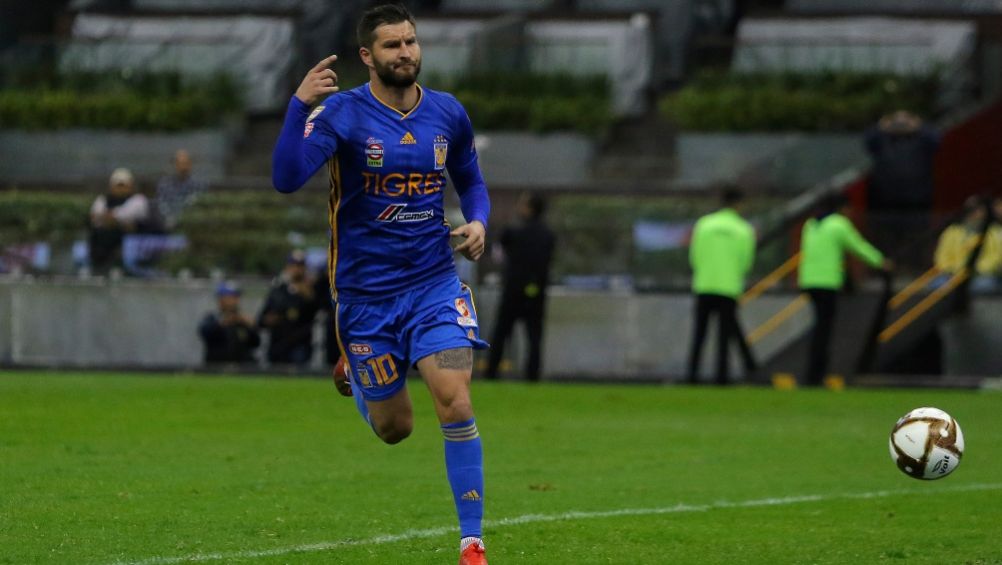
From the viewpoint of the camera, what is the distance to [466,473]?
27.9ft

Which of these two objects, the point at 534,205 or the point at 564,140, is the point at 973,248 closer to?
the point at 534,205

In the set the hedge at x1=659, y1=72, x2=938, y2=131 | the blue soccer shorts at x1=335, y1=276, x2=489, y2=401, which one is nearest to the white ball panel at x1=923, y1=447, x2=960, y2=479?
the blue soccer shorts at x1=335, y1=276, x2=489, y2=401

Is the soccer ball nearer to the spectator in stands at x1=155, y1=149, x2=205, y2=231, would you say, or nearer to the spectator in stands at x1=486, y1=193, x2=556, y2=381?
the spectator in stands at x1=486, y1=193, x2=556, y2=381

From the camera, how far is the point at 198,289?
26.2m

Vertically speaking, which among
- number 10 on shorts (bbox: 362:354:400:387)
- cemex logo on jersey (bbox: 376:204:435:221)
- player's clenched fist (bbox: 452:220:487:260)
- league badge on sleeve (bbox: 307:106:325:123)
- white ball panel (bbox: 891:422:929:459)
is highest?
league badge on sleeve (bbox: 307:106:325:123)

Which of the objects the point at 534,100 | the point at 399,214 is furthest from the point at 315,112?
the point at 534,100

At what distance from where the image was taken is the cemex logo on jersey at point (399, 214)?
896cm

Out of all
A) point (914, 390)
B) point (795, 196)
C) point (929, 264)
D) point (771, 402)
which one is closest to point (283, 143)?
point (771, 402)

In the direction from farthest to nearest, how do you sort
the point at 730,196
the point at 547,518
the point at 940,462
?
the point at 730,196 < the point at 940,462 < the point at 547,518

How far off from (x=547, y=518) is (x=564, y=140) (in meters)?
22.9

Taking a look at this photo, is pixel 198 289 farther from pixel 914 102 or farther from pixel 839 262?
pixel 914 102

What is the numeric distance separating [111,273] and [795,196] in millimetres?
9458

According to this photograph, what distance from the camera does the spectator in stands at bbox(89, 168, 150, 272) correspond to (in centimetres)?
2592

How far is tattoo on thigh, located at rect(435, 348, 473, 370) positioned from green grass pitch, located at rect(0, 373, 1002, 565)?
0.86 m
